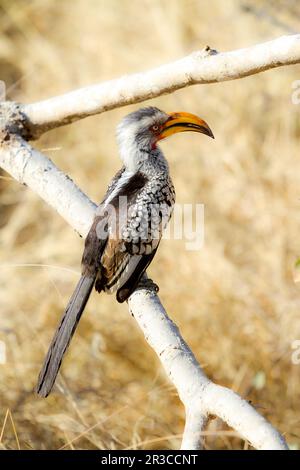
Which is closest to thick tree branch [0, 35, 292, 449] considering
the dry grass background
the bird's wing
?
the bird's wing

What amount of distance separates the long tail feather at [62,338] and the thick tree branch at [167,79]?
713mm

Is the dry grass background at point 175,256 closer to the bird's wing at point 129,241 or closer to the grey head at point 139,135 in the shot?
the bird's wing at point 129,241

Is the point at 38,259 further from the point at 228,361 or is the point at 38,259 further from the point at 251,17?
the point at 251,17

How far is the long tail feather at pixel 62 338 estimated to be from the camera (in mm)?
2627

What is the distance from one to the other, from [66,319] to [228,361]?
84.1 inches

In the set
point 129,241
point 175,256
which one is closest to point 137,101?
point 129,241

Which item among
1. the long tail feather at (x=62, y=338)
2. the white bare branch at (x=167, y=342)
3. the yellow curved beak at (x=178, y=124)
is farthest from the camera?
the yellow curved beak at (x=178, y=124)

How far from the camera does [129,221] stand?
3000mm

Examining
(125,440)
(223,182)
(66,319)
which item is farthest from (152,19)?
(66,319)

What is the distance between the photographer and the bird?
2.91 meters

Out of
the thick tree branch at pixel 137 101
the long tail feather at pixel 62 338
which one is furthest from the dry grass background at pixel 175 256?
the thick tree branch at pixel 137 101

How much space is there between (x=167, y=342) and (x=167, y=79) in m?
0.95

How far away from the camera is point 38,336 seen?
488cm

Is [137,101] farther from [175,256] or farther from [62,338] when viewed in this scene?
[175,256]
